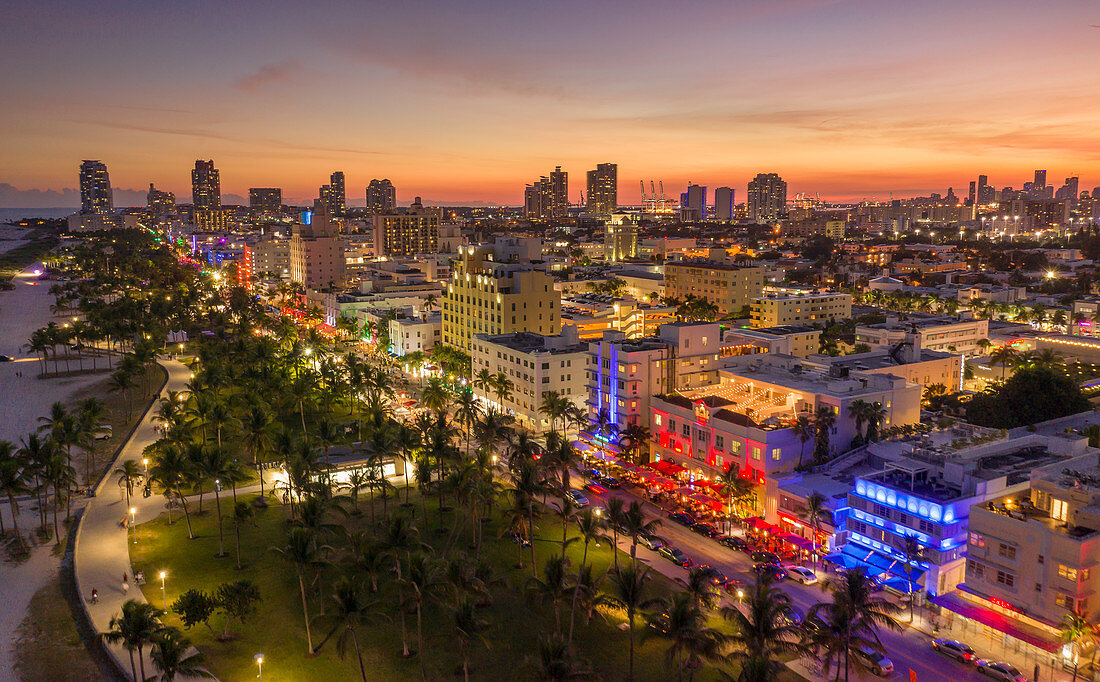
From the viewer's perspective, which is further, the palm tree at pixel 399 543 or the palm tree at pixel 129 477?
the palm tree at pixel 129 477

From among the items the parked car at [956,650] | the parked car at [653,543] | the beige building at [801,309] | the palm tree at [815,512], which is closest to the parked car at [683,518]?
the parked car at [653,543]

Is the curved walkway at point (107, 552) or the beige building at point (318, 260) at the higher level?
the beige building at point (318, 260)

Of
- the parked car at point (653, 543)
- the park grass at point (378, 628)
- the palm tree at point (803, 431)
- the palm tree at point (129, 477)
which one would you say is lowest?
the park grass at point (378, 628)

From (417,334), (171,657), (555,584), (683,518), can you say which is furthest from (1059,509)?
(417,334)

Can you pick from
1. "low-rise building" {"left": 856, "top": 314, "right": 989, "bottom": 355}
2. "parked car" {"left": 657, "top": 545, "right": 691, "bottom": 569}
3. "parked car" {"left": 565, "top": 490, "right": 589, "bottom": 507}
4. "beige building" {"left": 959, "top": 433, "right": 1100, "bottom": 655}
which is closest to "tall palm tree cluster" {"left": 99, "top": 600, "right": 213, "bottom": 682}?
"parked car" {"left": 657, "top": 545, "right": 691, "bottom": 569}

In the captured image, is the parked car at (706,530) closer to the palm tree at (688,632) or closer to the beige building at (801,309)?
the palm tree at (688,632)

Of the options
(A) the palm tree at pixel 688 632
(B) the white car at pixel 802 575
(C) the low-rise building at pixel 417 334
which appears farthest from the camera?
(C) the low-rise building at pixel 417 334

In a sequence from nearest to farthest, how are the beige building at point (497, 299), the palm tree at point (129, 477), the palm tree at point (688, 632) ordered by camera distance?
the palm tree at point (688, 632) → the palm tree at point (129, 477) → the beige building at point (497, 299)

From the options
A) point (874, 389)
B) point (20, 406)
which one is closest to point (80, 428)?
point (20, 406)
